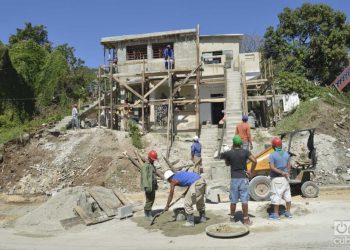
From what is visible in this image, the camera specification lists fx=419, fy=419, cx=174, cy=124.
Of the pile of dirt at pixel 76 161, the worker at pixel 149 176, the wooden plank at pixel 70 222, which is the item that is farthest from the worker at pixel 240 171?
the pile of dirt at pixel 76 161

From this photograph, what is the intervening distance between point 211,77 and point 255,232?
17.7 m

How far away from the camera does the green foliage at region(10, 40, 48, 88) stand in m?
31.1

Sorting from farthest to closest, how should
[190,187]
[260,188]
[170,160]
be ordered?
[170,160], [260,188], [190,187]

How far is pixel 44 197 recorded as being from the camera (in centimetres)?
1608

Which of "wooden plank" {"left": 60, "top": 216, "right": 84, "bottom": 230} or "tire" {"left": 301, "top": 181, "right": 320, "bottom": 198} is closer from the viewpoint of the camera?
"wooden plank" {"left": 60, "top": 216, "right": 84, "bottom": 230}

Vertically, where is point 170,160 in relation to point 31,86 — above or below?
below

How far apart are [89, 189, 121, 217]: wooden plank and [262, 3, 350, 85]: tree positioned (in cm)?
2432

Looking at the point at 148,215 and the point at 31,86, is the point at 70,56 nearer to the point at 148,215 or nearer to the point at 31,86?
the point at 31,86

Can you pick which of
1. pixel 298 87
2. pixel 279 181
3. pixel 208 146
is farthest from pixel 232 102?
pixel 279 181

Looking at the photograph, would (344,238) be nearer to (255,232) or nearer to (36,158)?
(255,232)

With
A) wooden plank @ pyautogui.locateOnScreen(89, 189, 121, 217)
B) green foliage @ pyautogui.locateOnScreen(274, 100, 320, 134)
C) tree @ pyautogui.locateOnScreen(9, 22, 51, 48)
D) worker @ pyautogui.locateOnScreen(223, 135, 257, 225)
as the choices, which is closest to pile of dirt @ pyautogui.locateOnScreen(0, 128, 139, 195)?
wooden plank @ pyautogui.locateOnScreen(89, 189, 121, 217)

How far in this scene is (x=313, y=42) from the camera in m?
33.8

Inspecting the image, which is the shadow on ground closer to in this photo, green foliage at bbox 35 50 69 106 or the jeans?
the jeans

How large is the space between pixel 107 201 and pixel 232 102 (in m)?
12.0
